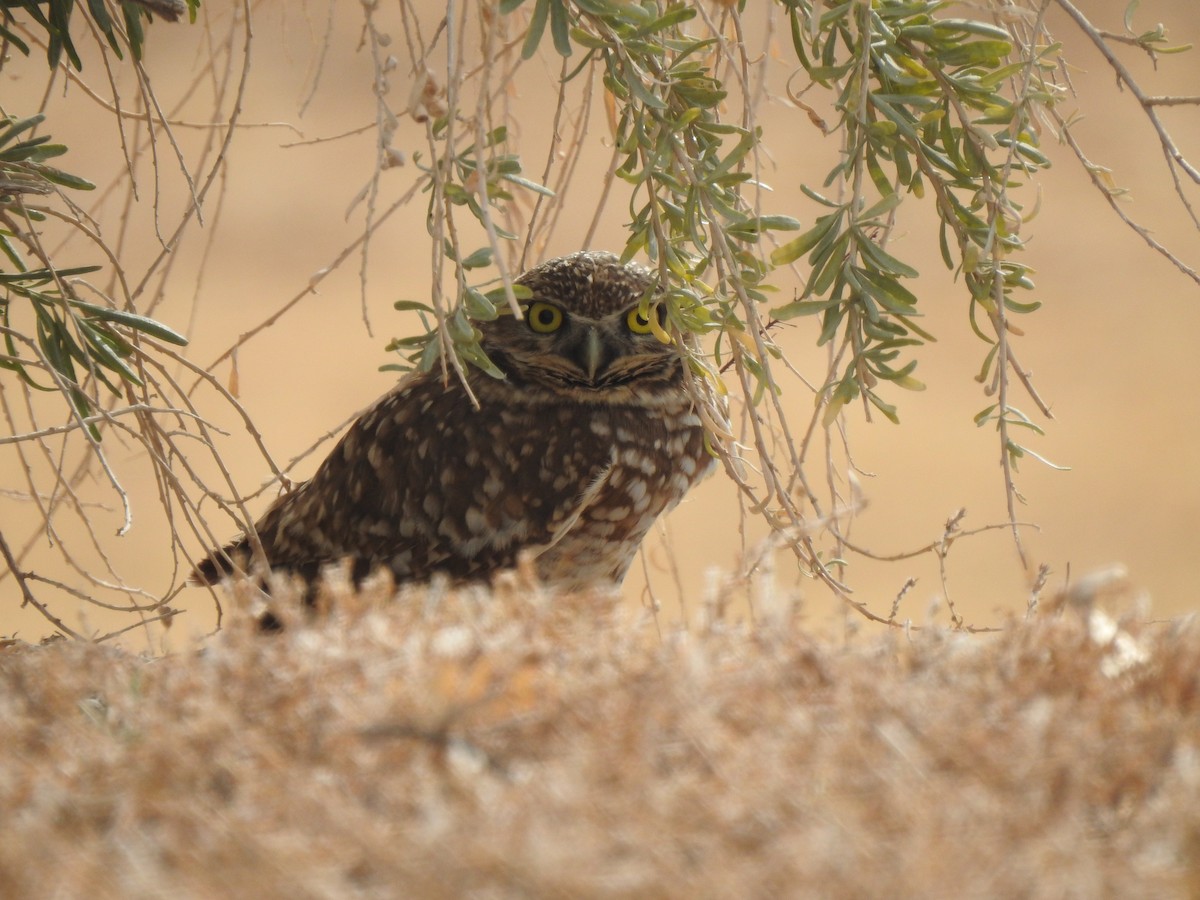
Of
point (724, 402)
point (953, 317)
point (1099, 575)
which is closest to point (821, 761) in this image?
point (1099, 575)

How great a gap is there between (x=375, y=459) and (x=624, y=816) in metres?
1.55

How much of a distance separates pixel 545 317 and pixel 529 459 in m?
0.29

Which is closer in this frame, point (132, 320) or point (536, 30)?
point (536, 30)

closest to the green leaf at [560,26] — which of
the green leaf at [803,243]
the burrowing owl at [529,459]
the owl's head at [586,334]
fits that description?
the green leaf at [803,243]

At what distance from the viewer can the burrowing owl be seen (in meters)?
2.14

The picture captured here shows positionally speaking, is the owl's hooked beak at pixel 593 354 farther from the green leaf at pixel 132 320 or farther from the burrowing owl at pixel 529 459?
the green leaf at pixel 132 320

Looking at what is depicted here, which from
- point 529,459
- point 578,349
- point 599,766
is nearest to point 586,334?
point 578,349

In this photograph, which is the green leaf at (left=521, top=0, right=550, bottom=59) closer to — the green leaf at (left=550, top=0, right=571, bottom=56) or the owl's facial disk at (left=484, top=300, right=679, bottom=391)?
the green leaf at (left=550, top=0, right=571, bottom=56)

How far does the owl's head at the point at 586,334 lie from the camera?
2.26m

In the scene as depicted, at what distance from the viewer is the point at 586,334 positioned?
2.26 m

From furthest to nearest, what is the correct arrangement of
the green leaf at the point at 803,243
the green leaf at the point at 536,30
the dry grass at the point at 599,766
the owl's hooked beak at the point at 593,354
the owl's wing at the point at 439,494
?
the owl's hooked beak at the point at 593,354
the owl's wing at the point at 439,494
the green leaf at the point at 803,243
the green leaf at the point at 536,30
the dry grass at the point at 599,766

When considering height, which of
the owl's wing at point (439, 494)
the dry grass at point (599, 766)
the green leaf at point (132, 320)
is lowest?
the dry grass at point (599, 766)

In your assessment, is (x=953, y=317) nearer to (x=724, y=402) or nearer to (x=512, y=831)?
(x=724, y=402)

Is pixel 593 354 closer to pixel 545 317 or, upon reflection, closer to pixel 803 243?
pixel 545 317
